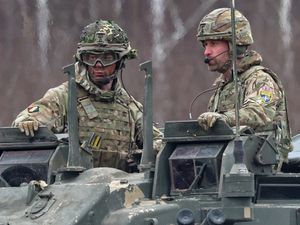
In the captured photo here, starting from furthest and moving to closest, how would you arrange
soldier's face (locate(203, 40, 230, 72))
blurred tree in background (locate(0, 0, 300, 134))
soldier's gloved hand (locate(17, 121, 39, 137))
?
blurred tree in background (locate(0, 0, 300, 134)) → soldier's face (locate(203, 40, 230, 72)) → soldier's gloved hand (locate(17, 121, 39, 137))

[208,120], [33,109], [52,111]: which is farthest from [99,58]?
[208,120]

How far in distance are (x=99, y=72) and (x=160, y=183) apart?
2136 millimetres

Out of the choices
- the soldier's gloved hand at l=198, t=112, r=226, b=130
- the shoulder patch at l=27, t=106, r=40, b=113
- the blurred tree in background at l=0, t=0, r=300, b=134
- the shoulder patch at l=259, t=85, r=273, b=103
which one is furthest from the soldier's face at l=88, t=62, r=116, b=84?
the blurred tree in background at l=0, t=0, r=300, b=134

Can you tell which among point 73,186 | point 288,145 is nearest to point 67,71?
point 73,186

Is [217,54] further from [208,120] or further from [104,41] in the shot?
[208,120]

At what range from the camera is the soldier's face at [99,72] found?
1227cm

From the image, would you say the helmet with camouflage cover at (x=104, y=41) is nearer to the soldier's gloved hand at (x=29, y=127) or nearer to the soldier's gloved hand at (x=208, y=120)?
the soldier's gloved hand at (x=29, y=127)

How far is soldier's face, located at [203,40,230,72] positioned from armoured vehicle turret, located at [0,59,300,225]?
1190 mm

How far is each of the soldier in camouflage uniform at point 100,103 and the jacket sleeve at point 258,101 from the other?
971mm

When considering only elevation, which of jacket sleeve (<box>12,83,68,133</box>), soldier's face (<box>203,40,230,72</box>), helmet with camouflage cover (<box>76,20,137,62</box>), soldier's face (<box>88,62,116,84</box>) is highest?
helmet with camouflage cover (<box>76,20,137,62</box>)

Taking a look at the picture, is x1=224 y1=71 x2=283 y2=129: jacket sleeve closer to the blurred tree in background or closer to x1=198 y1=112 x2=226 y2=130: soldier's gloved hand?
x1=198 y1=112 x2=226 y2=130: soldier's gloved hand

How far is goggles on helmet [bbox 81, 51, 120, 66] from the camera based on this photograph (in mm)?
12234

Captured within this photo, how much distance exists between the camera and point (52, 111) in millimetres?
12312

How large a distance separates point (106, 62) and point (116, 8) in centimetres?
1009
